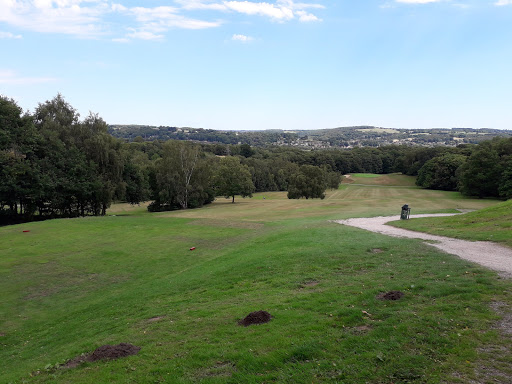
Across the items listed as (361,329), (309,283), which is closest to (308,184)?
(309,283)

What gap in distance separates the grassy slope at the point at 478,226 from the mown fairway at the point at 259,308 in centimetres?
376

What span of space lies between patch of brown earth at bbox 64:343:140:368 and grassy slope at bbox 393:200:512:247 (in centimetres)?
1779

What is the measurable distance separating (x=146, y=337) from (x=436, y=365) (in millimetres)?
7358

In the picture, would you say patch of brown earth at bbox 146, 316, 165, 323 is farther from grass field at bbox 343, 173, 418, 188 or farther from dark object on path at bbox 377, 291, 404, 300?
grass field at bbox 343, 173, 418, 188

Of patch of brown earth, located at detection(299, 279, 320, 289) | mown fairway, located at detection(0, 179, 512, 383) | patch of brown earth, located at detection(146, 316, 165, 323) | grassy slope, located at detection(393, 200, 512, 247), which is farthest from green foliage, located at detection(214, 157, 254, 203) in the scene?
patch of brown earth, located at detection(146, 316, 165, 323)

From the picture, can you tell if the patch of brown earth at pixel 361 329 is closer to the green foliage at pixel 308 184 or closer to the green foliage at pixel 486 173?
the green foliage at pixel 486 173

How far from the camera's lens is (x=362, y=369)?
21.1 ft

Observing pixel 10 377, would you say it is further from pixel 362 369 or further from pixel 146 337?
pixel 362 369

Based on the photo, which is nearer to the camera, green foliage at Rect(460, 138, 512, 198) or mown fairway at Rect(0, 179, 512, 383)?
mown fairway at Rect(0, 179, 512, 383)

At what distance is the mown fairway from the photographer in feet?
22.4

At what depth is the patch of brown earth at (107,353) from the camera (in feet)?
27.3

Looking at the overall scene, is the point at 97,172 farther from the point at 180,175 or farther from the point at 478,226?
the point at 478,226

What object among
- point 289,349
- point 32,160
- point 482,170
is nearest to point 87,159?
point 32,160

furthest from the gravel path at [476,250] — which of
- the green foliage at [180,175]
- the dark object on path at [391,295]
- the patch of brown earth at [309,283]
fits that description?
the green foliage at [180,175]
